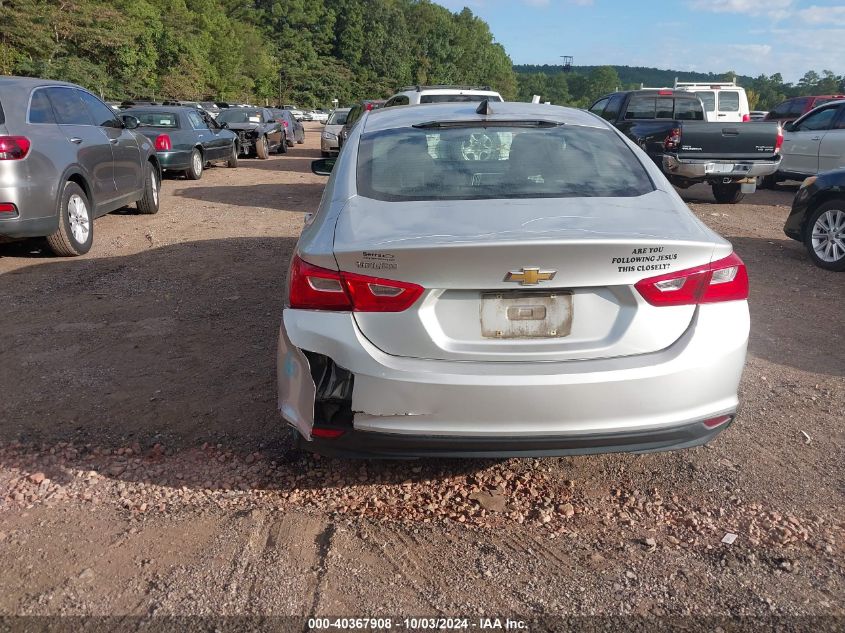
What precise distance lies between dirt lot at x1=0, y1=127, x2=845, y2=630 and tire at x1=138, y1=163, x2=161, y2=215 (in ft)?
16.9

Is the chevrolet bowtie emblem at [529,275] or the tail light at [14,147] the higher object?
the tail light at [14,147]

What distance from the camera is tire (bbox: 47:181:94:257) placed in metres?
7.09

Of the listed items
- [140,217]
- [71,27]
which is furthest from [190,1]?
[140,217]

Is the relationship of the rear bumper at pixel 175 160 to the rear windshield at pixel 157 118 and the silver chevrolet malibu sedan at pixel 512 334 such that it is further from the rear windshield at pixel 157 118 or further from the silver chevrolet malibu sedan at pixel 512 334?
the silver chevrolet malibu sedan at pixel 512 334

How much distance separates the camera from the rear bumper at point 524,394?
254 cm

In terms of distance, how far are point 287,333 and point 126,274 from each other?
A: 474cm

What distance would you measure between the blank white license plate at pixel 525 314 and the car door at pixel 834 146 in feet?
Result: 36.9

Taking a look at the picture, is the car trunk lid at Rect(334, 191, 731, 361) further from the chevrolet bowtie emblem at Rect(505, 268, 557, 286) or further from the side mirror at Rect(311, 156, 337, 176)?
the side mirror at Rect(311, 156, 337, 176)

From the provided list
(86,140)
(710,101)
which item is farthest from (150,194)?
(710,101)

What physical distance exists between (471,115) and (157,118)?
12479mm

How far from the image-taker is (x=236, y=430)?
3.68m

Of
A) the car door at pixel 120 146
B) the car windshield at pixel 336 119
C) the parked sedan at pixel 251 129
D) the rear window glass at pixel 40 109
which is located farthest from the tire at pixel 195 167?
the car windshield at pixel 336 119

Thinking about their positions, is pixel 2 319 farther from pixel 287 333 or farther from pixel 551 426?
pixel 551 426

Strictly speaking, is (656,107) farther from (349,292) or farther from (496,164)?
(349,292)
